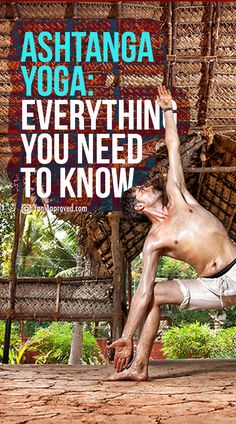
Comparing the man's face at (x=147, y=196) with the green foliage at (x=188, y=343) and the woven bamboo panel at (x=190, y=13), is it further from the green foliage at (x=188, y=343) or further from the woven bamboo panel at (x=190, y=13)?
the green foliage at (x=188, y=343)

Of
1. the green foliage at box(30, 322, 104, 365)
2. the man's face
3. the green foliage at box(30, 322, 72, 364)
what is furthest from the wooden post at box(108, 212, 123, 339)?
the green foliage at box(30, 322, 72, 364)

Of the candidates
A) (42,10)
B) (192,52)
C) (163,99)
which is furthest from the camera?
(192,52)

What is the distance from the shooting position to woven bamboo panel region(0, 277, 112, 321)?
23.3 ft

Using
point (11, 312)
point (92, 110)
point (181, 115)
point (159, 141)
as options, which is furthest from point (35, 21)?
point (11, 312)

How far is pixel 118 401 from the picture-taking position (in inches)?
93.4

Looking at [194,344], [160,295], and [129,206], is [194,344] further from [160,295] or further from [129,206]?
[160,295]

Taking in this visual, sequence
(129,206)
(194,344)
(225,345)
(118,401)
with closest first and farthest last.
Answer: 1. (118,401)
2. (129,206)
3. (194,344)
4. (225,345)

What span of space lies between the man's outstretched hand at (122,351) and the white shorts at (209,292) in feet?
1.32

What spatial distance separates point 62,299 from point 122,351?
3.94 m

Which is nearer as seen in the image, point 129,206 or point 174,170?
point 174,170

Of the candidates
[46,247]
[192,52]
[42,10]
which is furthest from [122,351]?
[46,247]

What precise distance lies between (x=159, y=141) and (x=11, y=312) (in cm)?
259

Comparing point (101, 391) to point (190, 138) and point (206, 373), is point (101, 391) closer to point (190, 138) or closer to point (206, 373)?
point (206, 373)

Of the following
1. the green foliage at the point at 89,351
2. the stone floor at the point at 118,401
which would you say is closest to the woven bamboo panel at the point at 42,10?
the stone floor at the point at 118,401
